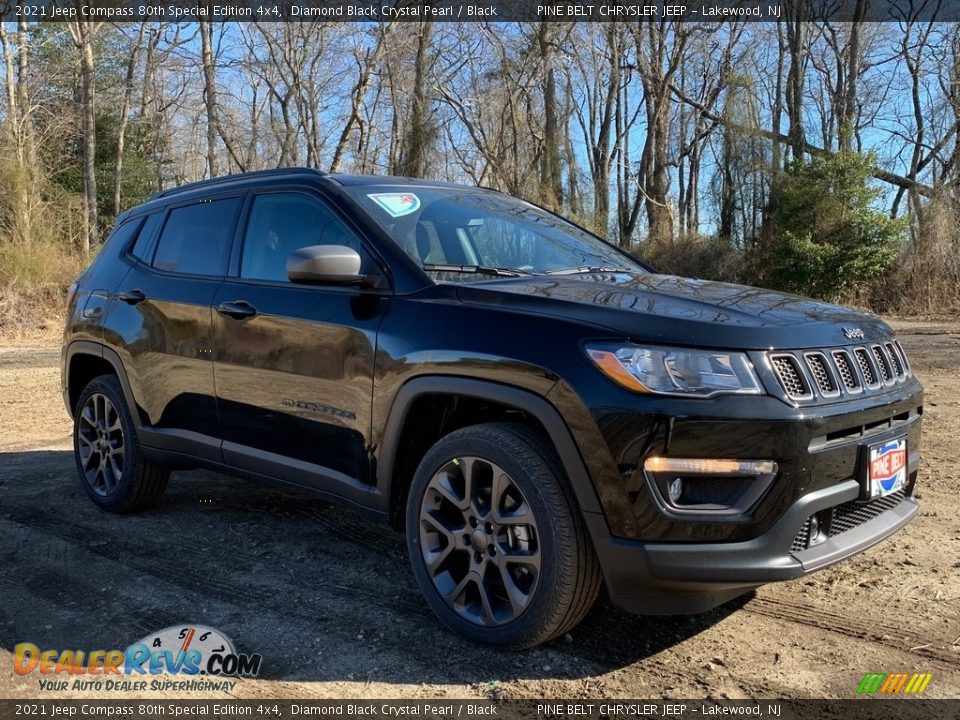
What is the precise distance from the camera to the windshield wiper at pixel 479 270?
3400 mm

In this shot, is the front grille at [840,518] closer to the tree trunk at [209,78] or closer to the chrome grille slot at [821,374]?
the chrome grille slot at [821,374]

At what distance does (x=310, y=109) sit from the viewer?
28.5 meters

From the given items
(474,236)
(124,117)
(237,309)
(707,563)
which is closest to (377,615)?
(707,563)

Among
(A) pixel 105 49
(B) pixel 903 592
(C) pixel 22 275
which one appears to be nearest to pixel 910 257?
(B) pixel 903 592

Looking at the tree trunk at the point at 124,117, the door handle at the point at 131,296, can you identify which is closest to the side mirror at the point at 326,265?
the door handle at the point at 131,296

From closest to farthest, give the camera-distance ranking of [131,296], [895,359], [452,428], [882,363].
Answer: [882,363] → [895,359] → [452,428] → [131,296]

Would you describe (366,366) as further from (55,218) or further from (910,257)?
(55,218)

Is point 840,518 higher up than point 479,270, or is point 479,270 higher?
point 479,270

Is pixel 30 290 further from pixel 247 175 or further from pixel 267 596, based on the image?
pixel 267 596

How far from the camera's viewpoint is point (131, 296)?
4625mm

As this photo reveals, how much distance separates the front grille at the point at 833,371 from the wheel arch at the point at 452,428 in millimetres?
716

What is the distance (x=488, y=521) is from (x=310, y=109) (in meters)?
28.0

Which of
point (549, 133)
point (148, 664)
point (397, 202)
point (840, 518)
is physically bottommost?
point (148, 664)

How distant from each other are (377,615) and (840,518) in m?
1.83
